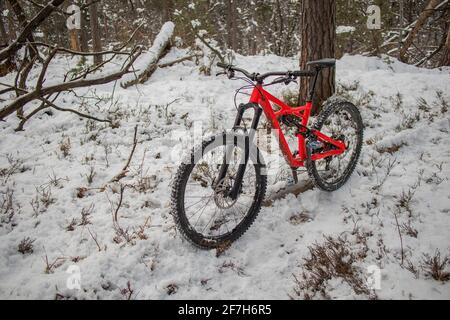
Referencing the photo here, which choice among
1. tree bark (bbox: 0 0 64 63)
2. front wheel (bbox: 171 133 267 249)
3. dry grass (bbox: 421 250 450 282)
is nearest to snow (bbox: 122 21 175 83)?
tree bark (bbox: 0 0 64 63)

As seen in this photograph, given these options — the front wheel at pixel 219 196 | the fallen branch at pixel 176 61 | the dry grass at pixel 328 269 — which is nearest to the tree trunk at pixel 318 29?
the front wheel at pixel 219 196

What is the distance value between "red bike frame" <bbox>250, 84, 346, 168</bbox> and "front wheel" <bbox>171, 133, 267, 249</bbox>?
0.40 meters

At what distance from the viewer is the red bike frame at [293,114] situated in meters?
3.12

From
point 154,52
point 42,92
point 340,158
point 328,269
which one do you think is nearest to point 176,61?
point 154,52

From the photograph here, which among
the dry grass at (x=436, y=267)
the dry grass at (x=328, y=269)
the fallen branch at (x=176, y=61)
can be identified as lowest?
the dry grass at (x=328, y=269)

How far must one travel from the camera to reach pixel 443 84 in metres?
6.53

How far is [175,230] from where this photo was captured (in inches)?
129

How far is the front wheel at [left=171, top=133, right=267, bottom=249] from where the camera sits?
2920 millimetres

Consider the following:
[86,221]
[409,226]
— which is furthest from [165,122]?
[409,226]

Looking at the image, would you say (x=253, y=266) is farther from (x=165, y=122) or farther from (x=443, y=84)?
(x=443, y=84)

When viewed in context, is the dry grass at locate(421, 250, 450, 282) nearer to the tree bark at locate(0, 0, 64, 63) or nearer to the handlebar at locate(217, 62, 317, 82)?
the handlebar at locate(217, 62, 317, 82)

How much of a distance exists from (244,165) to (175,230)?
40.0 inches

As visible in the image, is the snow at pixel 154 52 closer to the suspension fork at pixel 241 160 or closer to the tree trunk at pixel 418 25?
the suspension fork at pixel 241 160
